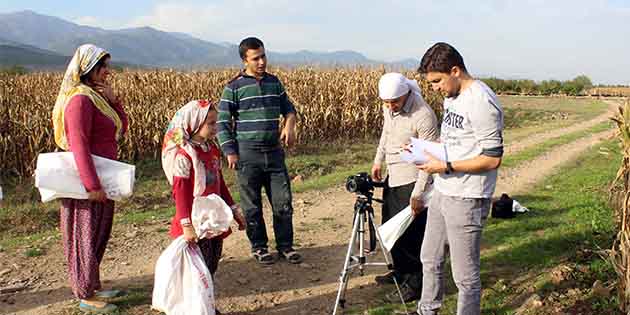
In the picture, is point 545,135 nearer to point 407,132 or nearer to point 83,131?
point 407,132

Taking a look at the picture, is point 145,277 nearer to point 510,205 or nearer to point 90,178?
point 90,178

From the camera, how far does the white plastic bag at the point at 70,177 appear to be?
413 cm

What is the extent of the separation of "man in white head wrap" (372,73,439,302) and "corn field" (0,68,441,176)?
802 centimetres

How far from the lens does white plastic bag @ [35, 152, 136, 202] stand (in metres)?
4.13

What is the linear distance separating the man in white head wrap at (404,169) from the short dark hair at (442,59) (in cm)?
90

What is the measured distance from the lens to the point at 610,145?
14164 millimetres

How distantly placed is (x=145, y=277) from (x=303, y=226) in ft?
7.99

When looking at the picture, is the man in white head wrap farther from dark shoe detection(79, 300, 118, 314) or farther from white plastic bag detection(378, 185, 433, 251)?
dark shoe detection(79, 300, 118, 314)

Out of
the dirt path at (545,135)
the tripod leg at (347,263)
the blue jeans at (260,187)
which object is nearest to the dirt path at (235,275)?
the blue jeans at (260,187)

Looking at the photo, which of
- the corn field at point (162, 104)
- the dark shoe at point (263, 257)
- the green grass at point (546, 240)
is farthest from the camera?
the corn field at point (162, 104)

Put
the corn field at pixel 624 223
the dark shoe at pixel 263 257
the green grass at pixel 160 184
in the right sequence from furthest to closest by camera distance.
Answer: the green grass at pixel 160 184
the dark shoe at pixel 263 257
the corn field at pixel 624 223

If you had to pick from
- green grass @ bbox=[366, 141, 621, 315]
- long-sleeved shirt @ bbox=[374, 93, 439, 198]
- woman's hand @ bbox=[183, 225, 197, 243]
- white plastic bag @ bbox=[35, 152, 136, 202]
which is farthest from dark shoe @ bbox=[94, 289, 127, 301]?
long-sleeved shirt @ bbox=[374, 93, 439, 198]

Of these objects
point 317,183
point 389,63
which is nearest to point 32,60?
point 389,63

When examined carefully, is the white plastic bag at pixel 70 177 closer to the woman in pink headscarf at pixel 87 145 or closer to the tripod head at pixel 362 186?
the woman in pink headscarf at pixel 87 145
